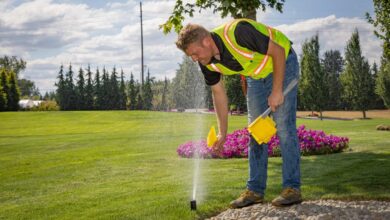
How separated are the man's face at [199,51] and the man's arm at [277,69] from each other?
1.86ft

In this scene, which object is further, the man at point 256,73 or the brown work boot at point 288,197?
the brown work boot at point 288,197

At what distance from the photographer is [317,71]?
52.2 meters

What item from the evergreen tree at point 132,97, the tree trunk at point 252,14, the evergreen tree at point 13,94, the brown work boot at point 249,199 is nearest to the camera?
the brown work boot at point 249,199

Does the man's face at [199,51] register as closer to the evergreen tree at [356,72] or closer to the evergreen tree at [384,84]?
the evergreen tree at [384,84]

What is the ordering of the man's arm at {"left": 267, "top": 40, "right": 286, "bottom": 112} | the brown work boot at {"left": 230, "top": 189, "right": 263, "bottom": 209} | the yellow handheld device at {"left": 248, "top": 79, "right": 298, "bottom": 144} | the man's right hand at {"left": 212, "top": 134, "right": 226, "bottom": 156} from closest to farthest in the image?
the man's arm at {"left": 267, "top": 40, "right": 286, "bottom": 112} < the yellow handheld device at {"left": 248, "top": 79, "right": 298, "bottom": 144} < the brown work boot at {"left": 230, "top": 189, "right": 263, "bottom": 209} < the man's right hand at {"left": 212, "top": 134, "right": 226, "bottom": 156}

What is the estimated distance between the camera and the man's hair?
4004mm

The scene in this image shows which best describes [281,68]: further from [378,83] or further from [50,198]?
[378,83]

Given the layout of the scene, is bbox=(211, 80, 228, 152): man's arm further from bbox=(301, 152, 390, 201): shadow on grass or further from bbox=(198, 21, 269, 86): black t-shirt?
bbox=(301, 152, 390, 201): shadow on grass

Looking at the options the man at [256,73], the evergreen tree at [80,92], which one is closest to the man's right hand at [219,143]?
the man at [256,73]

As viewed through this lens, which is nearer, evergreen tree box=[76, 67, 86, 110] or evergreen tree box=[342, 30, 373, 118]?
evergreen tree box=[342, 30, 373, 118]

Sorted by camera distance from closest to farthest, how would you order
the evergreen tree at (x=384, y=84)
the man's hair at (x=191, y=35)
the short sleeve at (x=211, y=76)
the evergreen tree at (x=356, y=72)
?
the man's hair at (x=191, y=35) < the short sleeve at (x=211, y=76) < the evergreen tree at (x=384, y=84) < the evergreen tree at (x=356, y=72)

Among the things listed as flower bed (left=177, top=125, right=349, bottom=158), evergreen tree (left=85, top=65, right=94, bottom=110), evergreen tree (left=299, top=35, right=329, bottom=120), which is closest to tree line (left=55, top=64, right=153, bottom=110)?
evergreen tree (left=85, top=65, right=94, bottom=110)

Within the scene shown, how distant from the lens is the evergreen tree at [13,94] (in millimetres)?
61344

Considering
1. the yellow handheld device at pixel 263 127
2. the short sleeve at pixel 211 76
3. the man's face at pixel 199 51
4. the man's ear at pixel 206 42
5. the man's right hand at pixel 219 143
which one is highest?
the man's ear at pixel 206 42
